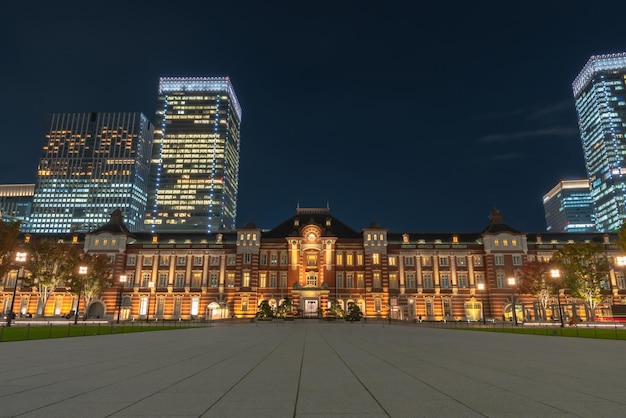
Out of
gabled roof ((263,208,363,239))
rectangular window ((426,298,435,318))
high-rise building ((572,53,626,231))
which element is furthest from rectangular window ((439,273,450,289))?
high-rise building ((572,53,626,231))

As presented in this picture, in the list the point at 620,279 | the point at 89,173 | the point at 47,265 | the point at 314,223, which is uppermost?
the point at 89,173

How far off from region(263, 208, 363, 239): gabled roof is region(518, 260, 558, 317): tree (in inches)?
1134

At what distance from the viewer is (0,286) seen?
7038cm

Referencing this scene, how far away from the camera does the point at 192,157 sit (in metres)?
175

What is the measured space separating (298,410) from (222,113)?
188687 mm

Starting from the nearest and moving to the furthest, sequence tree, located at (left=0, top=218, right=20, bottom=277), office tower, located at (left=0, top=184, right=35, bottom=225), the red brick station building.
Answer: tree, located at (left=0, top=218, right=20, bottom=277)
the red brick station building
office tower, located at (left=0, top=184, right=35, bottom=225)

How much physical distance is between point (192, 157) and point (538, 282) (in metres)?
149

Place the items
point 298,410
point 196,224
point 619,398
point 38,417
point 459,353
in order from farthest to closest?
point 196,224
point 459,353
point 619,398
point 298,410
point 38,417

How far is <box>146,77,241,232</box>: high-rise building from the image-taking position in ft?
560

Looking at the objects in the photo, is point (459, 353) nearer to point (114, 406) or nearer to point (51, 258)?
point (114, 406)

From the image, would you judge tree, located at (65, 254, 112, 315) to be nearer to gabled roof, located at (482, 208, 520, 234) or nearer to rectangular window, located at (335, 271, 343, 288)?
rectangular window, located at (335, 271, 343, 288)

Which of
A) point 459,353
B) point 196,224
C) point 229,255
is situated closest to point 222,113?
point 196,224

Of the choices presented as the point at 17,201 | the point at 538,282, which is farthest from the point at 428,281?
the point at 17,201

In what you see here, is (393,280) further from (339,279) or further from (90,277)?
(90,277)
